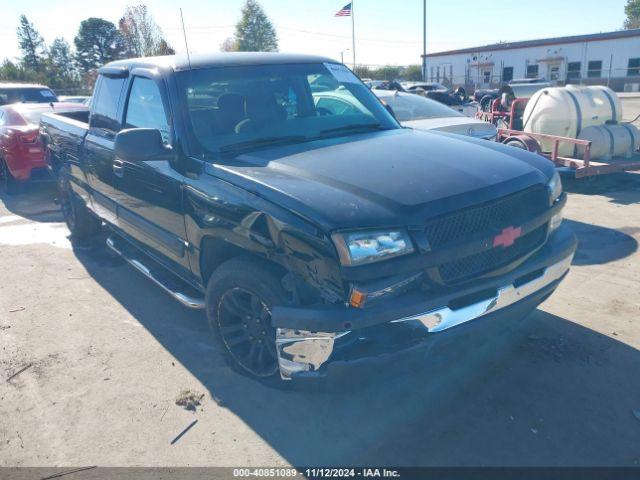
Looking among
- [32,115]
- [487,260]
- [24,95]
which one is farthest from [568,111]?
[24,95]

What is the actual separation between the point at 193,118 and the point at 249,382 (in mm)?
1784

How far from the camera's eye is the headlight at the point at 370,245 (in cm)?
239

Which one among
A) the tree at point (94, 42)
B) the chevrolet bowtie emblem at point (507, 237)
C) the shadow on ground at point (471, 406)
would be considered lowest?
the shadow on ground at point (471, 406)

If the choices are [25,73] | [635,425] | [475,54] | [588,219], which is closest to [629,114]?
[588,219]

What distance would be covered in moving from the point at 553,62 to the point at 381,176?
50.8 meters

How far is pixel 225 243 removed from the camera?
10.4 ft

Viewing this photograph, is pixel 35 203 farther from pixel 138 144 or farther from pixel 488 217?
pixel 488 217

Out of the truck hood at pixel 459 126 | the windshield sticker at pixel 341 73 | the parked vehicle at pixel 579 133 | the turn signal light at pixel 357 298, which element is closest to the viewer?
the turn signal light at pixel 357 298

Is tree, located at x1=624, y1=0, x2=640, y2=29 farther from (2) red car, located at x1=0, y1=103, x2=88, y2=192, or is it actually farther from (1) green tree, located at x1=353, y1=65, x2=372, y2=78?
(2) red car, located at x1=0, y1=103, x2=88, y2=192

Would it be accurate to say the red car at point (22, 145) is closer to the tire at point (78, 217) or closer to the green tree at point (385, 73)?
the tire at point (78, 217)

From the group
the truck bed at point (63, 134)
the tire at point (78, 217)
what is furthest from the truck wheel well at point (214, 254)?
the tire at point (78, 217)

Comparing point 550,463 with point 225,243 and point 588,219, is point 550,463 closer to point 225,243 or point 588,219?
point 225,243

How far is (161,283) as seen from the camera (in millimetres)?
4051

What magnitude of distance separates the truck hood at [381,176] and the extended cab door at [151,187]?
0.55 metres
